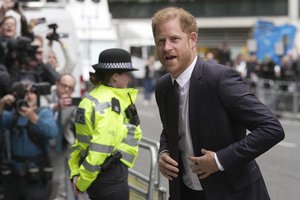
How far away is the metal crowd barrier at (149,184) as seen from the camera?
548cm

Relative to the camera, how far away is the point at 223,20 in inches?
1967

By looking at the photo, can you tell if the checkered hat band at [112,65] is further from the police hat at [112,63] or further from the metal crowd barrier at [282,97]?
the metal crowd barrier at [282,97]

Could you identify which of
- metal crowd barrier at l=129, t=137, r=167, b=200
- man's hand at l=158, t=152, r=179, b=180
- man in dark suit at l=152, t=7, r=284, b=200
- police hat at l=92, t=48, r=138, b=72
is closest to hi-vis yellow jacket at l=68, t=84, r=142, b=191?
police hat at l=92, t=48, r=138, b=72

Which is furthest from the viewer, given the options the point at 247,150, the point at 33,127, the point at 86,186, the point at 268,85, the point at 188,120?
the point at 268,85

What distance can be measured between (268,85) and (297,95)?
5.62ft

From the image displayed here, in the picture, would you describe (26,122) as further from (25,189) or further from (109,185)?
(109,185)

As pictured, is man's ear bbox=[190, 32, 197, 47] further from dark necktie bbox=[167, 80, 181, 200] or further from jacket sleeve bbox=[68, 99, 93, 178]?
jacket sleeve bbox=[68, 99, 93, 178]

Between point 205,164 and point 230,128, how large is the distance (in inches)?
9.7

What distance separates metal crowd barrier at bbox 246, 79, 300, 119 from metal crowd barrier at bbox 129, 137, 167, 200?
1218 centimetres

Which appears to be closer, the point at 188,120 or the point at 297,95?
the point at 188,120

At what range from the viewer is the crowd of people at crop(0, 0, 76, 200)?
6615 mm

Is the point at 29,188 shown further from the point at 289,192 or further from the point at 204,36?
the point at 204,36

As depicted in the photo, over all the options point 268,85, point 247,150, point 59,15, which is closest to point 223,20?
point 268,85

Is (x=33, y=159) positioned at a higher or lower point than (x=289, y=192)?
higher
